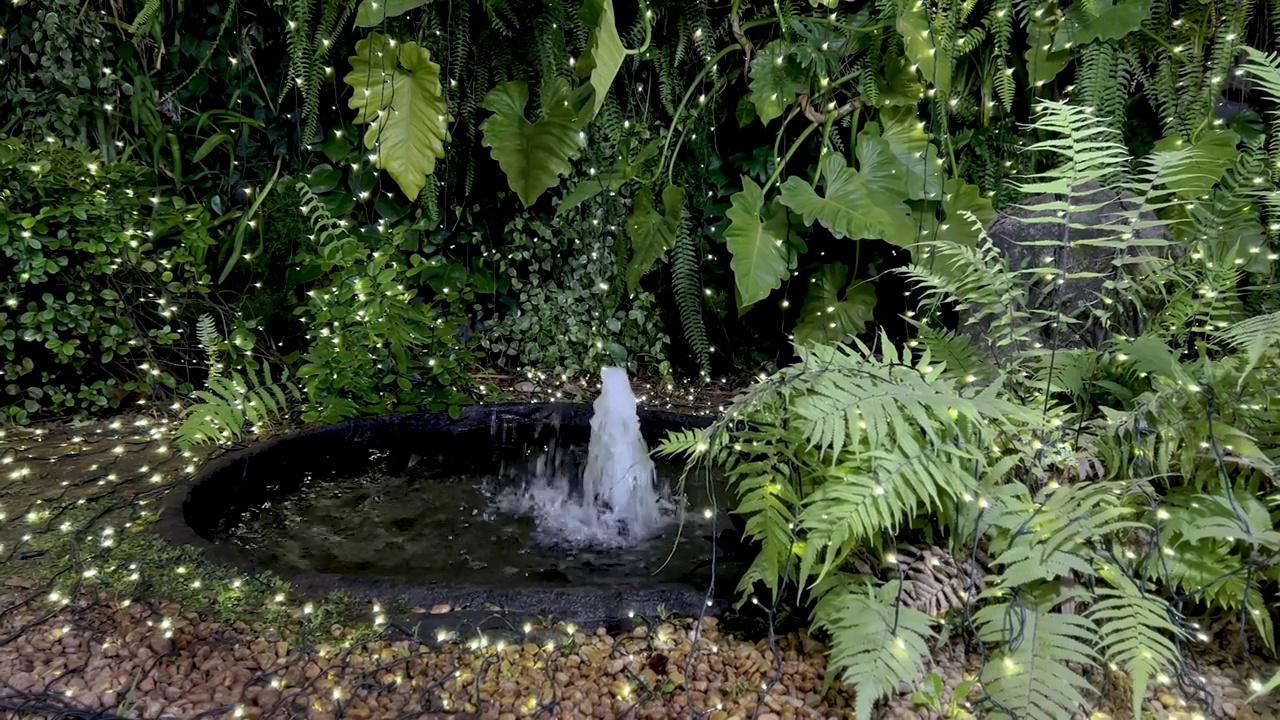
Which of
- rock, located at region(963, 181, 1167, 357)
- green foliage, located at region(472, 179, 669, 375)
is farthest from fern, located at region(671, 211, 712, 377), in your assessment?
rock, located at region(963, 181, 1167, 357)

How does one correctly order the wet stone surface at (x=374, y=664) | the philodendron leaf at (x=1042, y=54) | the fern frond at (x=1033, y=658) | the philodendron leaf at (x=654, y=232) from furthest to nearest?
the philodendron leaf at (x=654, y=232), the philodendron leaf at (x=1042, y=54), the wet stone surface at (x=374, y=664), the fern frond at (x=1033, y=658)

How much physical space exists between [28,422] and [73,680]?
5.73 feet

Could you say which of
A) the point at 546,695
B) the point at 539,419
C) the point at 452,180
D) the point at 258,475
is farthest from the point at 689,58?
the point at 546,695

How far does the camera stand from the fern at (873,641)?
1102 millimetres

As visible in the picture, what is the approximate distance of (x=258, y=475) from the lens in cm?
214

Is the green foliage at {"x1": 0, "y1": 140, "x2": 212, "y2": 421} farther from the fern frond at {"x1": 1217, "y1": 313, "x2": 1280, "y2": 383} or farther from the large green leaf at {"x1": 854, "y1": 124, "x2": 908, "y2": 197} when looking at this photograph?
the fern frond at {"x1": 1217, "y1": 313, "x2": 1280, "y2": 383}

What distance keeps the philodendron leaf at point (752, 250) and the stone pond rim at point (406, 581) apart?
42cm

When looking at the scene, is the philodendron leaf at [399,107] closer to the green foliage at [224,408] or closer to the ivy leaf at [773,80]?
the green foliage at [224,408]

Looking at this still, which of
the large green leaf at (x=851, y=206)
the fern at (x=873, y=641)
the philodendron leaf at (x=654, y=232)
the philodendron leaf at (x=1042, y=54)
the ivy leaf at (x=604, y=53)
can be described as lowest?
the fern at (x=873, y=641)

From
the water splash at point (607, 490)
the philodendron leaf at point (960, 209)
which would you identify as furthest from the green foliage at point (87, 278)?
the philodendron leaf at point (960, 209)

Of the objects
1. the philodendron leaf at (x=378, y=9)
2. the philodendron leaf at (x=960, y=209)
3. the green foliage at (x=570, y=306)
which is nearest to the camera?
the philodendron leaf at (x=378, y=9)

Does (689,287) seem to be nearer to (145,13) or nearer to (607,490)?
(607,490)

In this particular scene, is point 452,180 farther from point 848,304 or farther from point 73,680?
point 73,680

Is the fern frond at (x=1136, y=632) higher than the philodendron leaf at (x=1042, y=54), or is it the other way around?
the philodendron leaf at (x=1042, y=54)
